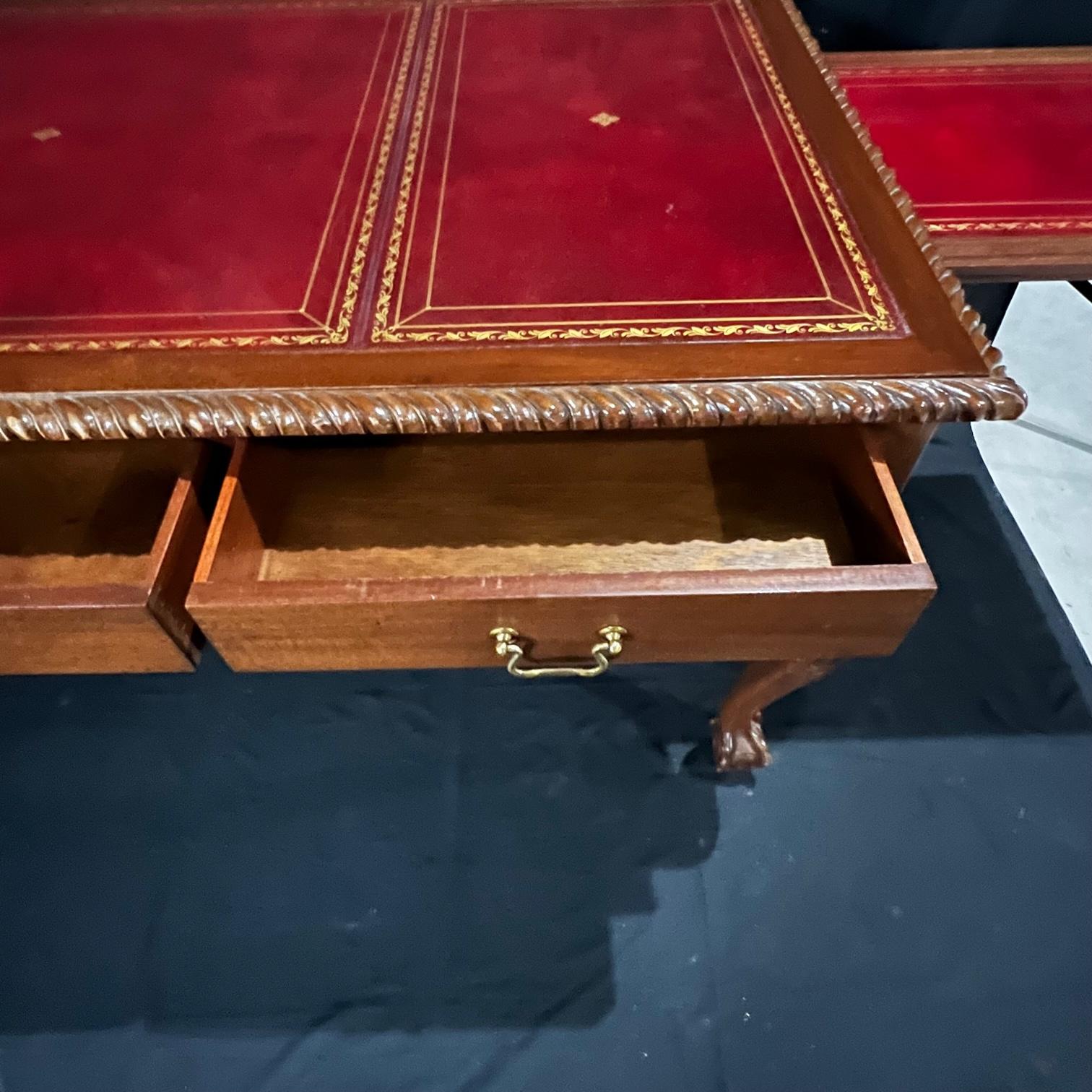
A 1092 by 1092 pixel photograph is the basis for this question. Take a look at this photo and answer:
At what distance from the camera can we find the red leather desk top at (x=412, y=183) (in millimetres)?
570

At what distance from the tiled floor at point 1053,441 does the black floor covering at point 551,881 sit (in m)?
0.13

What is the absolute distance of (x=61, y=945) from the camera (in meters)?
0.82

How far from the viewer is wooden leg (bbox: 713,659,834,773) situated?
69cm

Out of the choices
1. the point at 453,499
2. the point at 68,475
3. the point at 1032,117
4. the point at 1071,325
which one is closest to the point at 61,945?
the point at 68,475

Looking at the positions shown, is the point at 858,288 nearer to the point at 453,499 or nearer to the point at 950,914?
the point at 453,499

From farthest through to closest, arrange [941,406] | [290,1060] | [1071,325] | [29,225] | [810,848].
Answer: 1. [1071,325]
2. [810,848]
3. [290,1060]
4. [29,225]
5. [941,406]

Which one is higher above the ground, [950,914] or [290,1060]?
[950,914]

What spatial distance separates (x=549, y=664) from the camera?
1.95ft

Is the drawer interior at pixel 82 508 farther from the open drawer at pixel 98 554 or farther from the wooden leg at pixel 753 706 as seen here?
the wooden leg at pixel 753 706

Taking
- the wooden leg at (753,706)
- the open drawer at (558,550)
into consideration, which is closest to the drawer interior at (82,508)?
the open drawer at (558,550)

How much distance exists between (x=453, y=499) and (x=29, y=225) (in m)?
0.41

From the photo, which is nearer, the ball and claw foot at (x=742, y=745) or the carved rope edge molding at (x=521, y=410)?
the carved rope edge molding at (x=521, y=410)

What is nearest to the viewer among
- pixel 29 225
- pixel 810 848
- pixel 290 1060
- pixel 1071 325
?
pixel 29 225

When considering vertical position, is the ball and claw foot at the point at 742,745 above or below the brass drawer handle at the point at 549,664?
below
